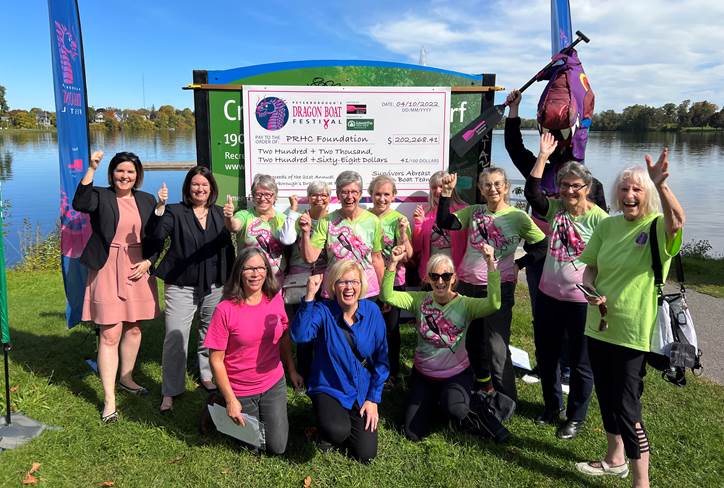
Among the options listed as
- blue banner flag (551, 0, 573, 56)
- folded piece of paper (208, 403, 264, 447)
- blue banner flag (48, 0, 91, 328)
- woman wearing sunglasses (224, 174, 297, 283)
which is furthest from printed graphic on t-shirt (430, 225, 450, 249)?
blue banner flag (551, 0, 573, 56)

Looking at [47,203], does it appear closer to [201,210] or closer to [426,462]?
[201,210]

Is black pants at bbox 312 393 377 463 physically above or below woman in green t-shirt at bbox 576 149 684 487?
below

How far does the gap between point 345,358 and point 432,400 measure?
2.66 ft

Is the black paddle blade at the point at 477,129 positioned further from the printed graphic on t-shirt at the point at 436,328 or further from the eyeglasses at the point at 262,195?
the eyeglasses at the point at 262,195

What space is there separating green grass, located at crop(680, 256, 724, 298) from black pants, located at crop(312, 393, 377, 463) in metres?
6.67

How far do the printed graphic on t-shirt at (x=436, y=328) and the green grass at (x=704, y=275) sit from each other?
19.7 feet

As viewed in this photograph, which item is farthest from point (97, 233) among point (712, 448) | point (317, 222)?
point (712, 448)

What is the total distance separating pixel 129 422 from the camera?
12.1 feet

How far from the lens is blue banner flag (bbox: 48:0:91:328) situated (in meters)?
4.18

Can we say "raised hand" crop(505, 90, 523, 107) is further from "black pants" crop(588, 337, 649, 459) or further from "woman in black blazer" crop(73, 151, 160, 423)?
"woman in black blazer" crop(73, 151, 160, 423)

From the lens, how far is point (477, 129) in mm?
4508

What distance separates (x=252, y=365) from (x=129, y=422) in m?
1.21

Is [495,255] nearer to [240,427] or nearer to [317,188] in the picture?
[317,188]

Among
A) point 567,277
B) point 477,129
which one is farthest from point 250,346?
point 477,129
